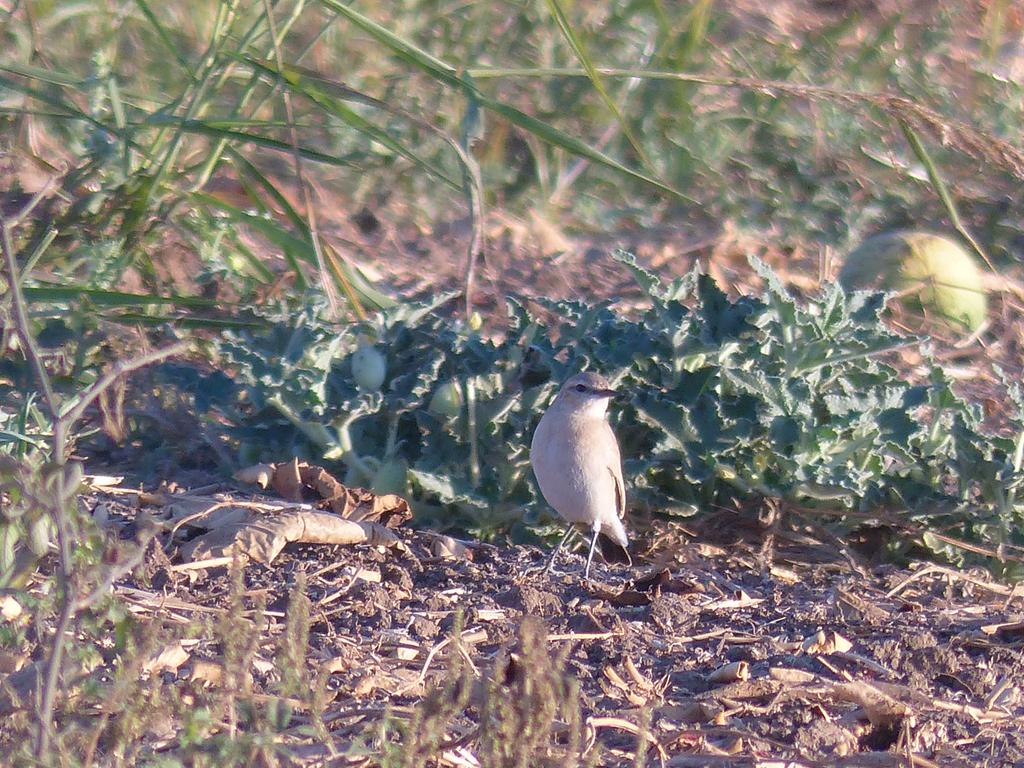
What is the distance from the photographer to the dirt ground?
3.31m

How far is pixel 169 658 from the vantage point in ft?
10.9

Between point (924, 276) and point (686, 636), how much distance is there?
12.3 ft

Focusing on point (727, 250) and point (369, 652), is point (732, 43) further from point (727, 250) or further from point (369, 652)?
point (369, 652)

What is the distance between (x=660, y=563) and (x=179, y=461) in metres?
1.73

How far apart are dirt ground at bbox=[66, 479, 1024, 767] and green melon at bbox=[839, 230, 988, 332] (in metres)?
2.70

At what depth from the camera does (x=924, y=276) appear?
23.6ft

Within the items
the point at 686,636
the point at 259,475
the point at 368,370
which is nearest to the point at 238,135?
the point at 368,370

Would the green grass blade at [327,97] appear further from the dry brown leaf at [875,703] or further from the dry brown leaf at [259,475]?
the dry brown leaf at [875,703]

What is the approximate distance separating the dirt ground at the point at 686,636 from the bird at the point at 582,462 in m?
0.15

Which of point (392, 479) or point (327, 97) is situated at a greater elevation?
point (327, 97)

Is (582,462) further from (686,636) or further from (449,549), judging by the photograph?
(686,636)

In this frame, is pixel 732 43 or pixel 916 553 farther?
pixel 732 43

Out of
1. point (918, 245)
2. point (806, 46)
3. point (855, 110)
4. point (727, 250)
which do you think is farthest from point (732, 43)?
point (918, 245)

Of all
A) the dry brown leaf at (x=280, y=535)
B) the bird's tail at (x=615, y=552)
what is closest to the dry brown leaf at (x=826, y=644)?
the bird's tail at (x=615, y=552)
